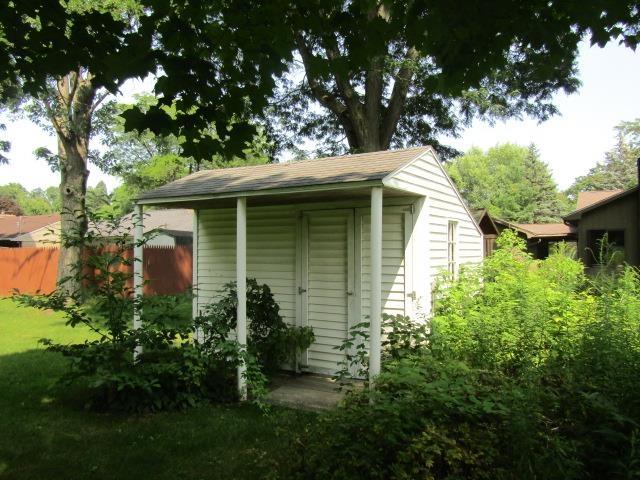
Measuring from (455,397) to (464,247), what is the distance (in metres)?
5.43

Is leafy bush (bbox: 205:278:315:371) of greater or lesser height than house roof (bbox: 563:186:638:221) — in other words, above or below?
below

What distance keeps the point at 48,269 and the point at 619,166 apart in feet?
209

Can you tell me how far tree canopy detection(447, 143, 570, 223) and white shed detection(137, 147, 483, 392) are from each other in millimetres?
39212

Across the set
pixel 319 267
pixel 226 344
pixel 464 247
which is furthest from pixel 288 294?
pixel 464 247

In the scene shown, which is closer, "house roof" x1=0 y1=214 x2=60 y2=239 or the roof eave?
the roof eave

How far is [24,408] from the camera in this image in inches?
214

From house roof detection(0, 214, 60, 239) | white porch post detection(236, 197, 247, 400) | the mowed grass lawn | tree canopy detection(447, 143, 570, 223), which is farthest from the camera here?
tree canopy detection(447, 143, 570, 223)

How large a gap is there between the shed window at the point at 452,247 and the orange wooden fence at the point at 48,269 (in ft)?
45.2

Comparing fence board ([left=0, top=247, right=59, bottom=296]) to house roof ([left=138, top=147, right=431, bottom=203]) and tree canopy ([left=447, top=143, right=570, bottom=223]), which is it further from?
tree canopy ([left=447, top=143, right=570, bottom=223])

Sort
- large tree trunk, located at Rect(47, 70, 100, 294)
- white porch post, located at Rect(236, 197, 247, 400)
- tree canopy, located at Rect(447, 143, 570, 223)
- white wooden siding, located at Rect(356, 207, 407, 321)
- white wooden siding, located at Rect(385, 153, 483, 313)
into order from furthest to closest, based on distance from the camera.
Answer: tree canopy, located at Rect(447, 143, 570, 223) < large tree trunk, located at Rect(47, 70, 100, 294) < white wooden siding, located at Rect(356, 207, 407, 321) < white wooden siding, located at Rect(385, 153, 483, 313) < white porch post, located at Rect(236, 197, 247, 400)

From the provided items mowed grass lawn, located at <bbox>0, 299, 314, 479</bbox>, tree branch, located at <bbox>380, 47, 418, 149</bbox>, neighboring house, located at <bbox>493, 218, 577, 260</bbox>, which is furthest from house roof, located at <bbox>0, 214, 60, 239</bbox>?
neighboring house, located at <bbox>493, 218, 577, 260</bbox>

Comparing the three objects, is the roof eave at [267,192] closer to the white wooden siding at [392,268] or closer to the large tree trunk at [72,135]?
the white wooden siding at [392,268]

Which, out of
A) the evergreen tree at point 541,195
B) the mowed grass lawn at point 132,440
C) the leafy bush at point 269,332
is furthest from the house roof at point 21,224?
the evergreen tree at point 541,195

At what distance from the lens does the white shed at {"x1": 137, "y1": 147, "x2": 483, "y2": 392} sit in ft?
19.1
